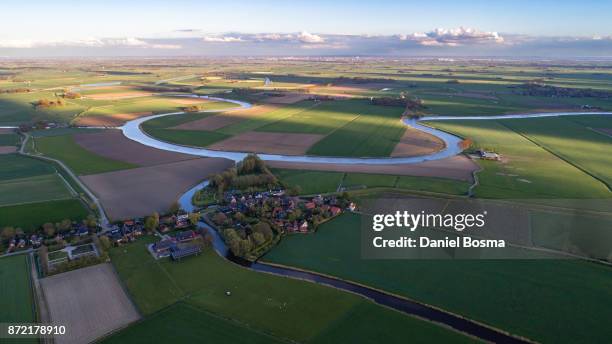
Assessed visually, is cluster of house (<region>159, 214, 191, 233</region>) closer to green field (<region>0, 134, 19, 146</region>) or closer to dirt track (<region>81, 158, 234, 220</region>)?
dirt track (<region>81, 158, 234, 220</region>)

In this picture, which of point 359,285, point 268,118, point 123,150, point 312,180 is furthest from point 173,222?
point 268,118

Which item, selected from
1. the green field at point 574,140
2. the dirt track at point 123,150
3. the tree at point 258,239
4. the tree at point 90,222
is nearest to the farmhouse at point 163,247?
the tree at point 258,239

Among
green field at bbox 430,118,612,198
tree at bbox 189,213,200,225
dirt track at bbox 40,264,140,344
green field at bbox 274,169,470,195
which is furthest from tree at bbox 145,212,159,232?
green field at bbox 430,118,612,198

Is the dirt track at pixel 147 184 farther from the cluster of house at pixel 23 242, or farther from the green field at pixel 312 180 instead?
the green field at pixel 312 180

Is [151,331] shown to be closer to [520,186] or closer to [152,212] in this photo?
[152,212]

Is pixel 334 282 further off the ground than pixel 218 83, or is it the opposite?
pixel 218 83

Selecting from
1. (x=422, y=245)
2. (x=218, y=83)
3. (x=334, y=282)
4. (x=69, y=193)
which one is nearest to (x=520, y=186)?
(x=422, y=245)

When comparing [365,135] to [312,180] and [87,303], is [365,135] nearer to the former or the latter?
[312,180]
